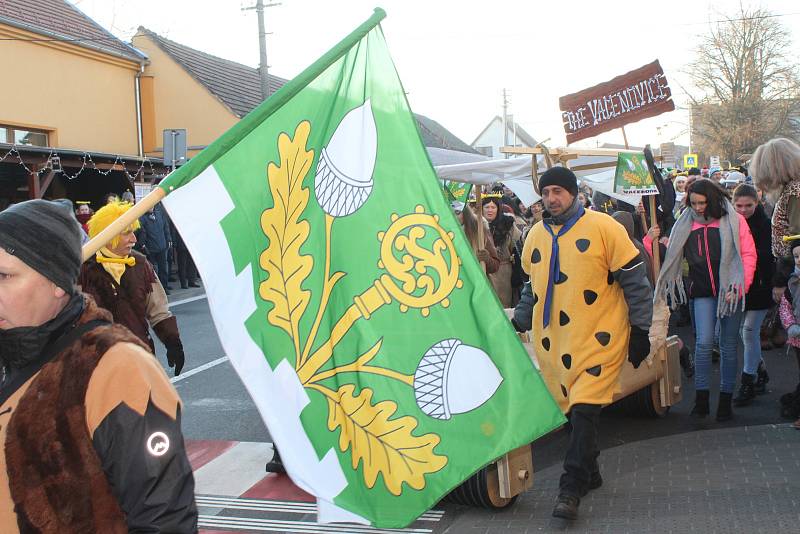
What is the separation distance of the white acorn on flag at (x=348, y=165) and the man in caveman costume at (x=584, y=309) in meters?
1.65

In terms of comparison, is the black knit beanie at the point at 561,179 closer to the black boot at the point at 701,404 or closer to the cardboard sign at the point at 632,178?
the black boot at the point at 701,404

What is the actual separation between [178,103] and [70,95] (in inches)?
221

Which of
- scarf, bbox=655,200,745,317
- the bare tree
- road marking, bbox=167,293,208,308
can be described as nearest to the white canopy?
scarf, bbox=655,200,745,317

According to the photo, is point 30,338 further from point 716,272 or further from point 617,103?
point 617,103

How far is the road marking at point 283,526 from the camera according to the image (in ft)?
15.3

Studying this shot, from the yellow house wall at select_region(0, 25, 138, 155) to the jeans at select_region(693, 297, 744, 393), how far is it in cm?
1898

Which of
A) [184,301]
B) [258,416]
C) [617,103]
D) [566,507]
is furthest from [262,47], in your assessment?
[566,507]

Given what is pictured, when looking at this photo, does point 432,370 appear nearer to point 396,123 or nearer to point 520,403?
point 520,403

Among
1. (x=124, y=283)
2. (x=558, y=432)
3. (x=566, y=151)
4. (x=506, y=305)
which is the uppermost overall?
(x=566, y=151)

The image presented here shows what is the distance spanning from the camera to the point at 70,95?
77.2ft

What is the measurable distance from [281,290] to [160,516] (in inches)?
55.2

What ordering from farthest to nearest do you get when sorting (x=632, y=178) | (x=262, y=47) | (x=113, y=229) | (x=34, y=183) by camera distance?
(x=262, y=47) → (x=34, y=183) → (x=632, y=178) → (x=113, y=229)

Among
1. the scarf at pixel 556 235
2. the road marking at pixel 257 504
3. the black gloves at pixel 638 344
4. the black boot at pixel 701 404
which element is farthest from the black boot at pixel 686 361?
the road marking at pixel 257 504

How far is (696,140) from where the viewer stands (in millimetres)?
53062
